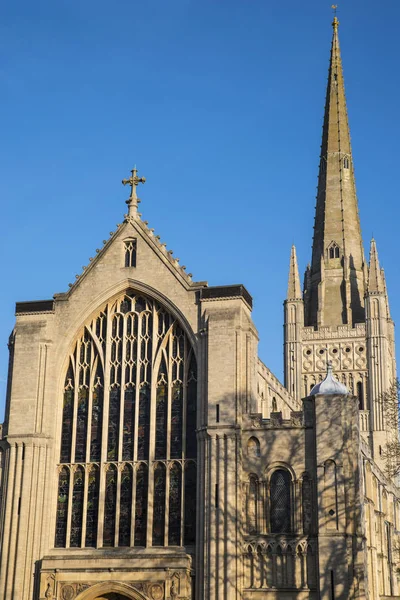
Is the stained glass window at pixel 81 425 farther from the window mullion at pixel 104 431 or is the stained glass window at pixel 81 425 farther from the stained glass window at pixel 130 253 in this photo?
the stained glass window at pixel 130 253

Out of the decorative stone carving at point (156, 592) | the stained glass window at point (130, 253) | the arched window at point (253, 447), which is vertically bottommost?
the decorative stone carving at point (156, 592)

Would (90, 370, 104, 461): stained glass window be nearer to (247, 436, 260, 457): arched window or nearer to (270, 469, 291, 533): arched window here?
(247, 436, 260, 457): arched window

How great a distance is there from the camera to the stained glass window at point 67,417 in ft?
144

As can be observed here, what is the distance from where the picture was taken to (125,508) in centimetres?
4225

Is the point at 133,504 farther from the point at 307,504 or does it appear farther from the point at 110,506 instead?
the point at 307,504

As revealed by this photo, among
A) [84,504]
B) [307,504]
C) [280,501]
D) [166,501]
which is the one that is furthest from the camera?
[84,504]

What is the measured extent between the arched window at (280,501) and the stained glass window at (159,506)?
15.0 ft

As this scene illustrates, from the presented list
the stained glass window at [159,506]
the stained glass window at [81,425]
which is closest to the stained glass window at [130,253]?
the stained glass window at [81,425]

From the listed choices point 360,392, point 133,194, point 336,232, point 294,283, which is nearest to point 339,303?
point 294,283

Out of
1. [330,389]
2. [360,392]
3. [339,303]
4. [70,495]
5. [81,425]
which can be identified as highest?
[339,303]

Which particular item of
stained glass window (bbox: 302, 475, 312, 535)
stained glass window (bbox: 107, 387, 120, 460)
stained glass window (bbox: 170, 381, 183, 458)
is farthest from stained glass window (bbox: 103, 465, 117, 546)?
stained glass window (bbox: 302, 475, 312, 535)

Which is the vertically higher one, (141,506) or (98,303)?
(98,303)

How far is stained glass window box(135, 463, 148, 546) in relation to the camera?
4169cm

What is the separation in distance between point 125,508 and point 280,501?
657cm
